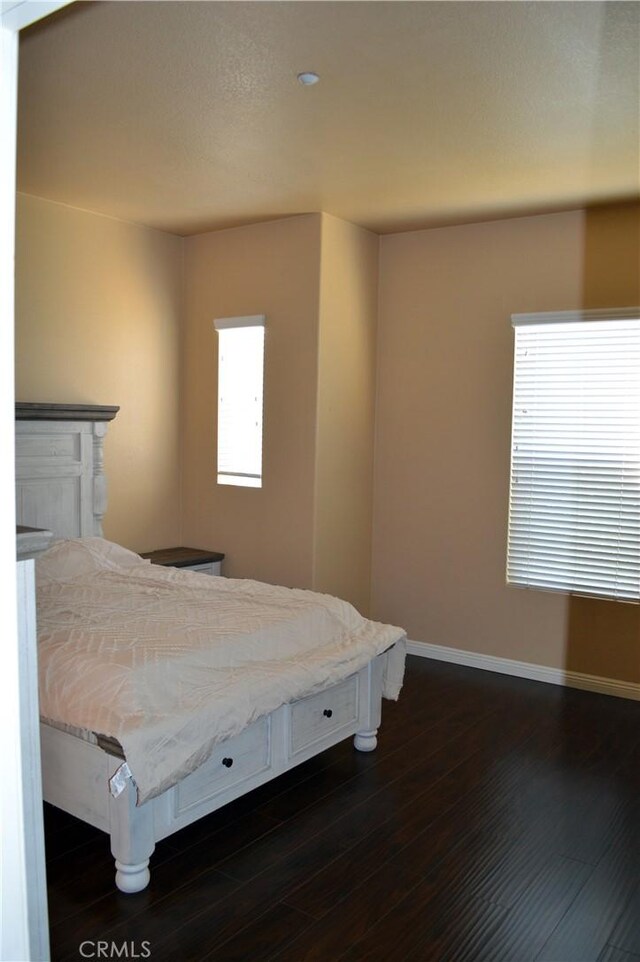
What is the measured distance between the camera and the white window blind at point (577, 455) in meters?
4.20

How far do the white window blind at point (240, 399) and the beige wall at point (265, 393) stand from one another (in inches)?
2.5

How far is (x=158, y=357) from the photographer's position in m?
5.13

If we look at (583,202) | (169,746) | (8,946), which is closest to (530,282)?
(583,202)

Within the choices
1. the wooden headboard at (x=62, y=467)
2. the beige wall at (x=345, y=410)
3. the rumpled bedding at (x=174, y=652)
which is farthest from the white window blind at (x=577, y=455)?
the wooden headboard at (x=62, y=467)

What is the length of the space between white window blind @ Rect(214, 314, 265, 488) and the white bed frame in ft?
2.83

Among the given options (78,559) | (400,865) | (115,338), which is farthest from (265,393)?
(400,865)

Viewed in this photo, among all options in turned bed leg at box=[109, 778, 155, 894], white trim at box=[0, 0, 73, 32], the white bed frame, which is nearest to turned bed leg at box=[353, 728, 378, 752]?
the white bed frame

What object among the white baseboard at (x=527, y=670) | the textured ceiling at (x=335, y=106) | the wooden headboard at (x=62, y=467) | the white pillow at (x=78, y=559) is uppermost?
the textured ceiling at (x=335, y=106)

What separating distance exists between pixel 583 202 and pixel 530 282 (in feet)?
1.73

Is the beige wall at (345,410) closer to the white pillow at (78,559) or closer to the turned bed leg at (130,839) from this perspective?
the white pillow at (78,559)

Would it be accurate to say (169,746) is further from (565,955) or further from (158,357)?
(158,357)

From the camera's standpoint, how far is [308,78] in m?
2.73

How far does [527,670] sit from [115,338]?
3.23m

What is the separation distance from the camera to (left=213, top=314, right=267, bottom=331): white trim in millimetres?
4828
